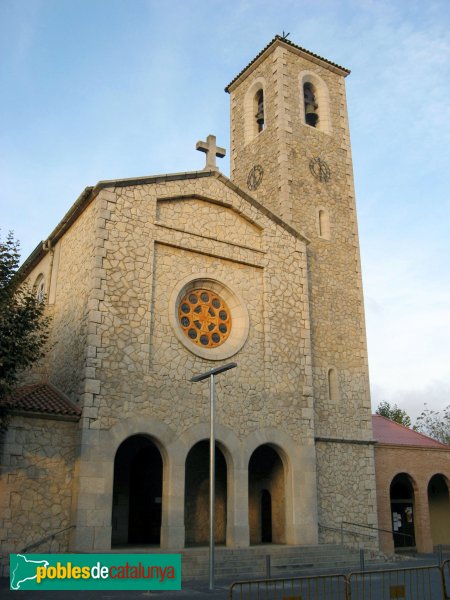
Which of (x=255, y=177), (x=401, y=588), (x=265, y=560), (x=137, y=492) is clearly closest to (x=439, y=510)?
(x=265, y=560)

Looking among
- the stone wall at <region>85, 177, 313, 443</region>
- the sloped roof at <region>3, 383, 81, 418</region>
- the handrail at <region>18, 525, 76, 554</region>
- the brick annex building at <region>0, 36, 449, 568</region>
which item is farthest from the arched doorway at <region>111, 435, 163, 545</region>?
the handrail at <region>18, 525, 76, 554</region>

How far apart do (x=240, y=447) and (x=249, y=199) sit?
310 inches

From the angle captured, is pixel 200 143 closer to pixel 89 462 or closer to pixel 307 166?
pixel 307 166

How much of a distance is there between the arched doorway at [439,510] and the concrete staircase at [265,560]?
7.81 m

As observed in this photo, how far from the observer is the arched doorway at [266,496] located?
60.0 ft

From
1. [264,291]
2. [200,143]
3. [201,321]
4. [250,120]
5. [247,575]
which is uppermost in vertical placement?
[250,120]

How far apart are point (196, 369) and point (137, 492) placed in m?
4.78

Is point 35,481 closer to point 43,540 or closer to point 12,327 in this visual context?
point 43,540

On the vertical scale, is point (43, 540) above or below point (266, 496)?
below

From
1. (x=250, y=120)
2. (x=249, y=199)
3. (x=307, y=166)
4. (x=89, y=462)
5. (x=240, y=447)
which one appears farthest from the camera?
(x=250, y=120)

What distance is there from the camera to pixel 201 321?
1809 centimetres

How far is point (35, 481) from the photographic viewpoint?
14.1m

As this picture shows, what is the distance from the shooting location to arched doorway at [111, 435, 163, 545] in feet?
59.5

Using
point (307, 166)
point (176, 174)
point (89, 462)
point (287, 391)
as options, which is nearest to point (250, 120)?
point (307, 166)
